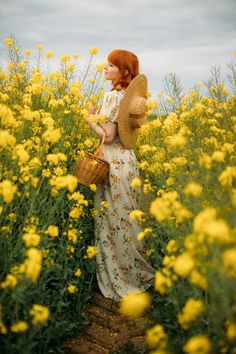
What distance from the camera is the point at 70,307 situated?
8.75ft

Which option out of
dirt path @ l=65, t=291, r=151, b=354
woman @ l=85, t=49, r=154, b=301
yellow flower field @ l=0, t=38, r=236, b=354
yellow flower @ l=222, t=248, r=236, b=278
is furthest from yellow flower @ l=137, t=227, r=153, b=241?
woman @ l=85, t=49, r=154, b=301

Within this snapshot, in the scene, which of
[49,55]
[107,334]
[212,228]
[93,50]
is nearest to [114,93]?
[93,50]

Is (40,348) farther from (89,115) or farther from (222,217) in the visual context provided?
(89,115)

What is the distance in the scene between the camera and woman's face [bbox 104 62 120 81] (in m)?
3.12

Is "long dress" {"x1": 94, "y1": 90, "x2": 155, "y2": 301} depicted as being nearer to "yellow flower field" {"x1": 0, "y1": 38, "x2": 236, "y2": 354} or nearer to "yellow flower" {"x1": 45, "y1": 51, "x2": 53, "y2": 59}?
"yellow flower field" {"x1": 0, "y1": 38, "x2": 236, "y2": 354}

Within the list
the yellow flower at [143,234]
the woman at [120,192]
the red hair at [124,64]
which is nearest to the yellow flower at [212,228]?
the yellow flower at [143,234]

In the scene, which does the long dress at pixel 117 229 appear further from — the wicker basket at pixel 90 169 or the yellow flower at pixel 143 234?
the yellow flower at pixel 143 234

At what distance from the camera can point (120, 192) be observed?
318cm

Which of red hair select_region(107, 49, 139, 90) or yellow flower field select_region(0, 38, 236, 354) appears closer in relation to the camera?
yellow flower field select_region(0, 38, 236, 354)

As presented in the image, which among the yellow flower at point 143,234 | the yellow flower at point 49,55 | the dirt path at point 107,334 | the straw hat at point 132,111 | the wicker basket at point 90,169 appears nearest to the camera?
the yellow flower at point 143,234

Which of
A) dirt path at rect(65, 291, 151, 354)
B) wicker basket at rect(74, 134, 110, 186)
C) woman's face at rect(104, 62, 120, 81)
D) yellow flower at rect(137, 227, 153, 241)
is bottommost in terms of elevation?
dirt path at rect(65, 291, 151, 354)

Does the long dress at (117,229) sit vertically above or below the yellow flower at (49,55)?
below

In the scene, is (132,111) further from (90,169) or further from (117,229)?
(117,229)

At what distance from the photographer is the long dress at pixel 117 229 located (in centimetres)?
313
